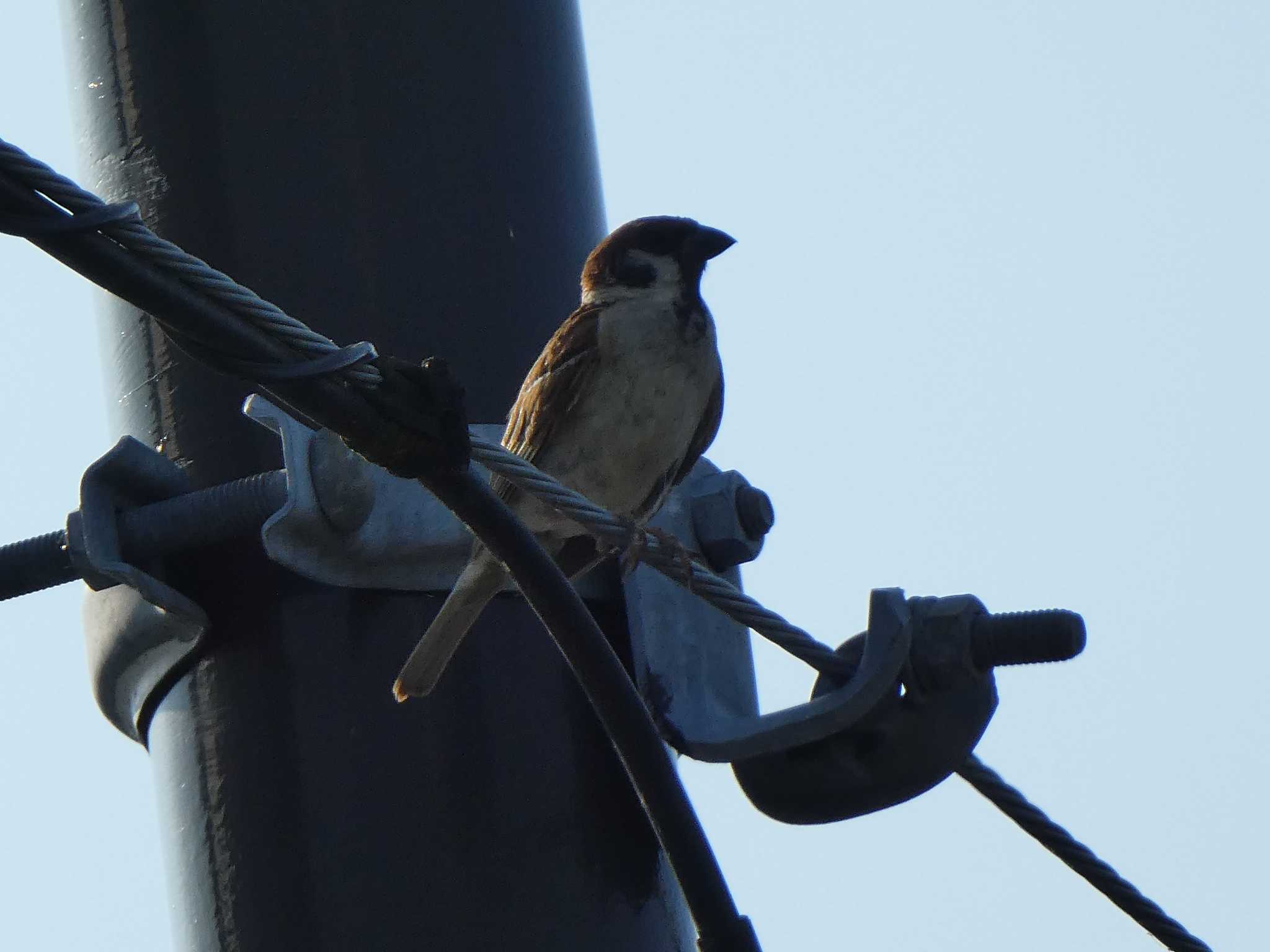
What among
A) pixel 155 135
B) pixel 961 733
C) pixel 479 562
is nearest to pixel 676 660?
pixel 479 562

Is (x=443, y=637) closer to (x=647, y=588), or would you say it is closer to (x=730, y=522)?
(x=647, y=588)

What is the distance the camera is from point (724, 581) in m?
2.65

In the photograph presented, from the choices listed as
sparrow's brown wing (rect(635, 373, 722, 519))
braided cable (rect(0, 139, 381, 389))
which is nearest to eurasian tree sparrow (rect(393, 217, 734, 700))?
sparrow's brown wing (rect(635, 373, 722, 519))

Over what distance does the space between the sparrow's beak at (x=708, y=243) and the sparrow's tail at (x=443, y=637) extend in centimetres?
186

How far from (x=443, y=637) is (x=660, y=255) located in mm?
1960

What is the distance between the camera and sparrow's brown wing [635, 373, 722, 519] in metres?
4.27

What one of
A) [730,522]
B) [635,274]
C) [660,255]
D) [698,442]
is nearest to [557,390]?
[698,442]

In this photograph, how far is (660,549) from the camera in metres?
2.99

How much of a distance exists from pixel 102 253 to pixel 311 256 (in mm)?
1181

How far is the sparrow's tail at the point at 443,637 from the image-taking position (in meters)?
2.79

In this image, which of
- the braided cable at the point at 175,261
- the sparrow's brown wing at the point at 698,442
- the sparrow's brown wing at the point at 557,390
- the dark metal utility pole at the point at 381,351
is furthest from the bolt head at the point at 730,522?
the braided cable at the point at 175,261

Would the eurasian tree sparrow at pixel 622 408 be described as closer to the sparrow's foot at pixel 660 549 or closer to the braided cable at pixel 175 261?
the sparrow's foot at pixel 660 549

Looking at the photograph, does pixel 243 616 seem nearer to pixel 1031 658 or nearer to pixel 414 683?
pixel 414 683

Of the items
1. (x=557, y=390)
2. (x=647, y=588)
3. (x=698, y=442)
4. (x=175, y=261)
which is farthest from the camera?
(x=698, y=442)
